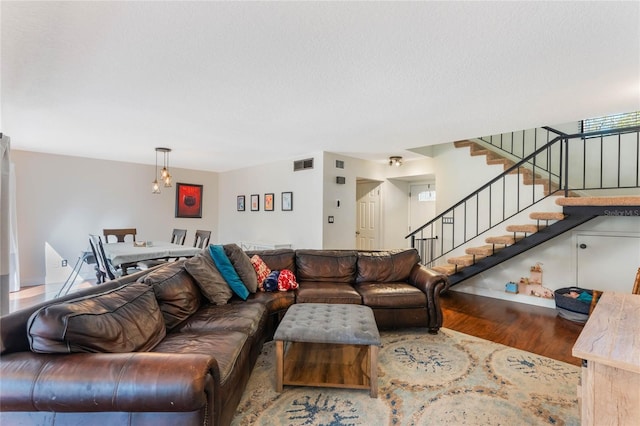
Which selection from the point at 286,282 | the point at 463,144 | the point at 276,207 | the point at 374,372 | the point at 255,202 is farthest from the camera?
the point at 255,202

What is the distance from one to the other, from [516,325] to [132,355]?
381 centimetres

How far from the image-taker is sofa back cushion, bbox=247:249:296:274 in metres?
3.67

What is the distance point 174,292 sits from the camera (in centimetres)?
227

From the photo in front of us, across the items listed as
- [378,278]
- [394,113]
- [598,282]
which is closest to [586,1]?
[394,113]

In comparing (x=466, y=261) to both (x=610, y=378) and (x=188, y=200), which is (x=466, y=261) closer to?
(x=610, y=378)

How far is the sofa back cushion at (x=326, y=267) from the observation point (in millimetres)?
3732

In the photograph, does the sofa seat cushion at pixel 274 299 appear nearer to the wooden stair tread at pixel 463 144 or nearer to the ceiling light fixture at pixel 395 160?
the ceiling light fixture at pixel 395 160

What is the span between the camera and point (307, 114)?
3.20 meters

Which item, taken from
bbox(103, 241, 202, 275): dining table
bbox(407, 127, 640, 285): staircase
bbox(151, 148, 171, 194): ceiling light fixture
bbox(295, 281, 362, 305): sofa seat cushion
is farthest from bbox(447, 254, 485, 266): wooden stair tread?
bbox(151, 148, 171, 194): ceiling light fixture

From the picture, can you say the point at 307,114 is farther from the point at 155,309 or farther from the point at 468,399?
the point at 468,399

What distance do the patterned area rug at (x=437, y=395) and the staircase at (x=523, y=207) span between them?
173 cm

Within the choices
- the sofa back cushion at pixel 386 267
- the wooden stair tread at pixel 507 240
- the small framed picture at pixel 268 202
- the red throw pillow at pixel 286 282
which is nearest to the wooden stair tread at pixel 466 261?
the wooden stair tread at pixel 507 240

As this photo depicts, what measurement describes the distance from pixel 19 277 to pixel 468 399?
6.70 metres

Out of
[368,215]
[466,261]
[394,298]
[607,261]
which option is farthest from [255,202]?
[607,261]
